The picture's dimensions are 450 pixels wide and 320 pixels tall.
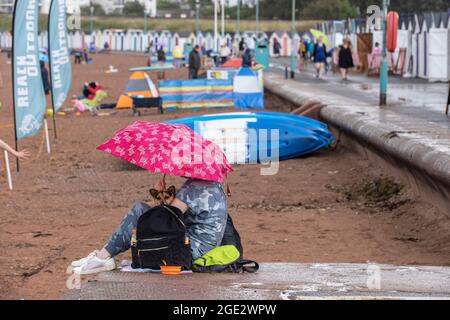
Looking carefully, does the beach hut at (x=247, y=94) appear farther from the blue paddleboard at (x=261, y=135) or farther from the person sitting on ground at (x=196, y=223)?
the person sitting on ground at (x=196, y=223)

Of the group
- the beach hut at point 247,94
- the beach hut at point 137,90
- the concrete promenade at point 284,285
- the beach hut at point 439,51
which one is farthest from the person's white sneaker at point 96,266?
the beach hut at point 439,51

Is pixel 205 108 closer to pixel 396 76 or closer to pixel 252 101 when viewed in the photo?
pixel 252 101

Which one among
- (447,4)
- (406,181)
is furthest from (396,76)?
(447,4)

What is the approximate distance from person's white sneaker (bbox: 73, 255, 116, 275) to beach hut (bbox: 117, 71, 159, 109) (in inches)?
980

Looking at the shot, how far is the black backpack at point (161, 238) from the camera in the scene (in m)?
7.55

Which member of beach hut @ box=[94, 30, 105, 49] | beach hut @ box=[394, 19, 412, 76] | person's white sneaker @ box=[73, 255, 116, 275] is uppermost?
person's white sneaker @ box=[73, 255, 116, 275]

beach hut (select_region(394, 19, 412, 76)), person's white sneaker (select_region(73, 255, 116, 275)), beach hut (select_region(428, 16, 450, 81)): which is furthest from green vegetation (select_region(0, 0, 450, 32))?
person's white sneaker (select_region(73, 255, 116, 275))

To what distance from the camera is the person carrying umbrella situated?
7.78 m

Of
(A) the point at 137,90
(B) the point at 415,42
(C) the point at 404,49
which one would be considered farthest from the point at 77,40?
(A) the point at 137,90

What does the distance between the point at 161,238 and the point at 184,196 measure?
43 cm

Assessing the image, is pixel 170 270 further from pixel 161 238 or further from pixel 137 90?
pixel 137 90

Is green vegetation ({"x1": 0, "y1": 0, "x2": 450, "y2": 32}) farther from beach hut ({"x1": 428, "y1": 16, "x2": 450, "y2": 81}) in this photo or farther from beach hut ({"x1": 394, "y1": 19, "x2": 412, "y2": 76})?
beach hut ({"x1": 428, "y1": 16, "x2": 450, "y2": 81})

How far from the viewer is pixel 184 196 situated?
7867 millimetres

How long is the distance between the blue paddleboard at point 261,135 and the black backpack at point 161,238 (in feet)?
34.7
